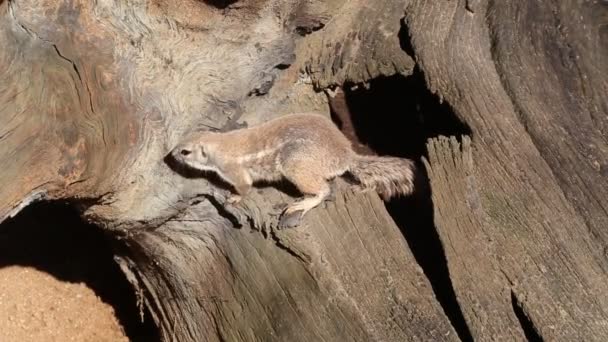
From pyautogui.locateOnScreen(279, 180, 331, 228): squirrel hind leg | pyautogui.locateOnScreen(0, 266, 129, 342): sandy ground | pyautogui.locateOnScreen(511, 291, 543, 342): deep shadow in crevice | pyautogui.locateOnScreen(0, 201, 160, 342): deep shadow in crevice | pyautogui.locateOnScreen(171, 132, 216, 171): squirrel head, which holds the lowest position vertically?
pyautogui.locateOnScreen(0, 266, 129, 342): sandy ground

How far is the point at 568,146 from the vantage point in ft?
9.63

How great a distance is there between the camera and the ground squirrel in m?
3.43

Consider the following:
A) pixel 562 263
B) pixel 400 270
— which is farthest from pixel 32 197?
pixel 562 263

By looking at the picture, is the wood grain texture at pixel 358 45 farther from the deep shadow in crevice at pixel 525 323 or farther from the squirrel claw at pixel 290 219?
the deep shadow in crevice at pixel 525 323

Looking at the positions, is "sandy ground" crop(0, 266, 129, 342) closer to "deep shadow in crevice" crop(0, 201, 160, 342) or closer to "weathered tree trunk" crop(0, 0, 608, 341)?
"deep shadow in crevice" crop(0, 201, 160, 342)

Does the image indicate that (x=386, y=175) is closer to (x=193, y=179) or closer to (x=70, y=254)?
(x=193, y=179)

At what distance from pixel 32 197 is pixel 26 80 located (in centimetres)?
52

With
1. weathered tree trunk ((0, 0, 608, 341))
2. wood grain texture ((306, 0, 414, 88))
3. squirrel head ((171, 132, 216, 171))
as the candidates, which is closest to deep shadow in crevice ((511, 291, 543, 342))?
weathered tree trunk ((0, 0, 608, 341))

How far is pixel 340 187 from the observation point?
3482 millimetres

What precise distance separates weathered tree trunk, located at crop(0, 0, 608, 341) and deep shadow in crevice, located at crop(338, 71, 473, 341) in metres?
0.10

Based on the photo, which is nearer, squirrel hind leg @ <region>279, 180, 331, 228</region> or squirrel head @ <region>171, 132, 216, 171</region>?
squirrel hind leg @ <region>279, 180, 331, 228</region>

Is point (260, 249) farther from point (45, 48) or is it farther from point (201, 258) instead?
point (45, 48)

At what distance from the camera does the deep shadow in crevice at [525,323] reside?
2.74 m

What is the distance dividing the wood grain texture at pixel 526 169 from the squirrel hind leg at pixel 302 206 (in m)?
0.61
